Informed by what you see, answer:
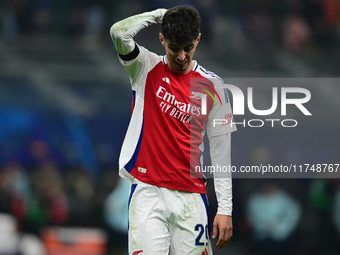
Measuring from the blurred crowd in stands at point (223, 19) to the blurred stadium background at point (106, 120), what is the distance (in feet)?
0.07

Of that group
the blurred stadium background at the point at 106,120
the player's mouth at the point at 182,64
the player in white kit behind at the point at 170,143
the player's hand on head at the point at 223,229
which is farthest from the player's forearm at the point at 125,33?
the blurred stadium background at the point at 106,120

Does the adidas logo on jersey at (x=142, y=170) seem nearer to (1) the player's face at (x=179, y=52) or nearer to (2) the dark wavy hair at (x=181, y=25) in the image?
(1) the player's face at (x=179, y=52)

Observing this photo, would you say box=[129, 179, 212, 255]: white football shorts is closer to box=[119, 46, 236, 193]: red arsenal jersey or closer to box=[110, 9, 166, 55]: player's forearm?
box=[119, 46, 236, 193]: red arsenal jersey

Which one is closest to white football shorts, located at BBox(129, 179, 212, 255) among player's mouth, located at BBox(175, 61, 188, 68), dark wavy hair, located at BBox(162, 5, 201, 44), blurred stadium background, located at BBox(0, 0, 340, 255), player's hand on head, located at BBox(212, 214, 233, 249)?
player's hand on head, located at BBox(212, 214, 233, 249)

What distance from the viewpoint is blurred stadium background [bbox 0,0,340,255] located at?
10.6 metres

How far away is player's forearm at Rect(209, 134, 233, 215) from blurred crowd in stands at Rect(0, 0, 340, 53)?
8.79 meters

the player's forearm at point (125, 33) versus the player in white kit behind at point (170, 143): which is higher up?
the player's forearm at point (125, 33)

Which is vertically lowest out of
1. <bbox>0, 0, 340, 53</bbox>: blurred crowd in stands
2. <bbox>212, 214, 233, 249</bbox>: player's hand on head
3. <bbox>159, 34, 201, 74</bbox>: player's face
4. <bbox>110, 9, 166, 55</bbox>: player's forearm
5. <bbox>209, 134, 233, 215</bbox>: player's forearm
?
<bbox>212, 214, 233, 249</bbox>: player's hand on head

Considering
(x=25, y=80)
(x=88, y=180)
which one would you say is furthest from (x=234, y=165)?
(x=25, y=80)

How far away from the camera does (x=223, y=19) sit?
1455cm

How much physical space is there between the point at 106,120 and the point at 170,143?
7.61m

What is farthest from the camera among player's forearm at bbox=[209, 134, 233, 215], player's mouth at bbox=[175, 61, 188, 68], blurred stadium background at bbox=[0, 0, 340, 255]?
blurred stadium background at bbox=[0, 0, 340, 255]

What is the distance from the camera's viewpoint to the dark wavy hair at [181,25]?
5012 mm

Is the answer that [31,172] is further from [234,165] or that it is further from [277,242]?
[277,242]
